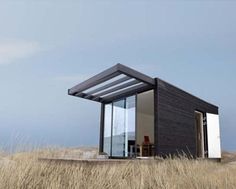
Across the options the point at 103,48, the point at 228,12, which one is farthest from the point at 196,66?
the point at 103,48

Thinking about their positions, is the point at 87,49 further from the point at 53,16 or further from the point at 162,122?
the point at 162,122

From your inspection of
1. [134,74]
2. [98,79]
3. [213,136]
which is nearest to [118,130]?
[98,79]

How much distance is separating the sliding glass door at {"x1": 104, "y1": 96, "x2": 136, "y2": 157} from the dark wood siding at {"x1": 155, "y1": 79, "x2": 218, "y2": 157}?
913 millimetres

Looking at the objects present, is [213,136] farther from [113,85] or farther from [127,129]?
[113,85]

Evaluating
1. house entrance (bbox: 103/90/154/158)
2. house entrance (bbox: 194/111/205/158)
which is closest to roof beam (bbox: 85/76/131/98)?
house entrance (bbox: 103/90/154/158)

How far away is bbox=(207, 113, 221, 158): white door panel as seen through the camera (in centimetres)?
1132

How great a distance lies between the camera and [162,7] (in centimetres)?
915

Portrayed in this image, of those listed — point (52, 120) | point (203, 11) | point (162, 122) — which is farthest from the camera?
point (52, 120)

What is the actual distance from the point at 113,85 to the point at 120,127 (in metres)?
1.61

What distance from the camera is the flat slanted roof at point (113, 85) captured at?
694cm

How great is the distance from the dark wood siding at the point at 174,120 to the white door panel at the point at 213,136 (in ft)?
4.71

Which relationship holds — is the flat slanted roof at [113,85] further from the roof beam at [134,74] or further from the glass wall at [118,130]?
the glass wall at [118,130]

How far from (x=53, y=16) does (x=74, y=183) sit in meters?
7.08

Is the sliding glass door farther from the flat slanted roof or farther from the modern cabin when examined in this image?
the flat slanted roof
